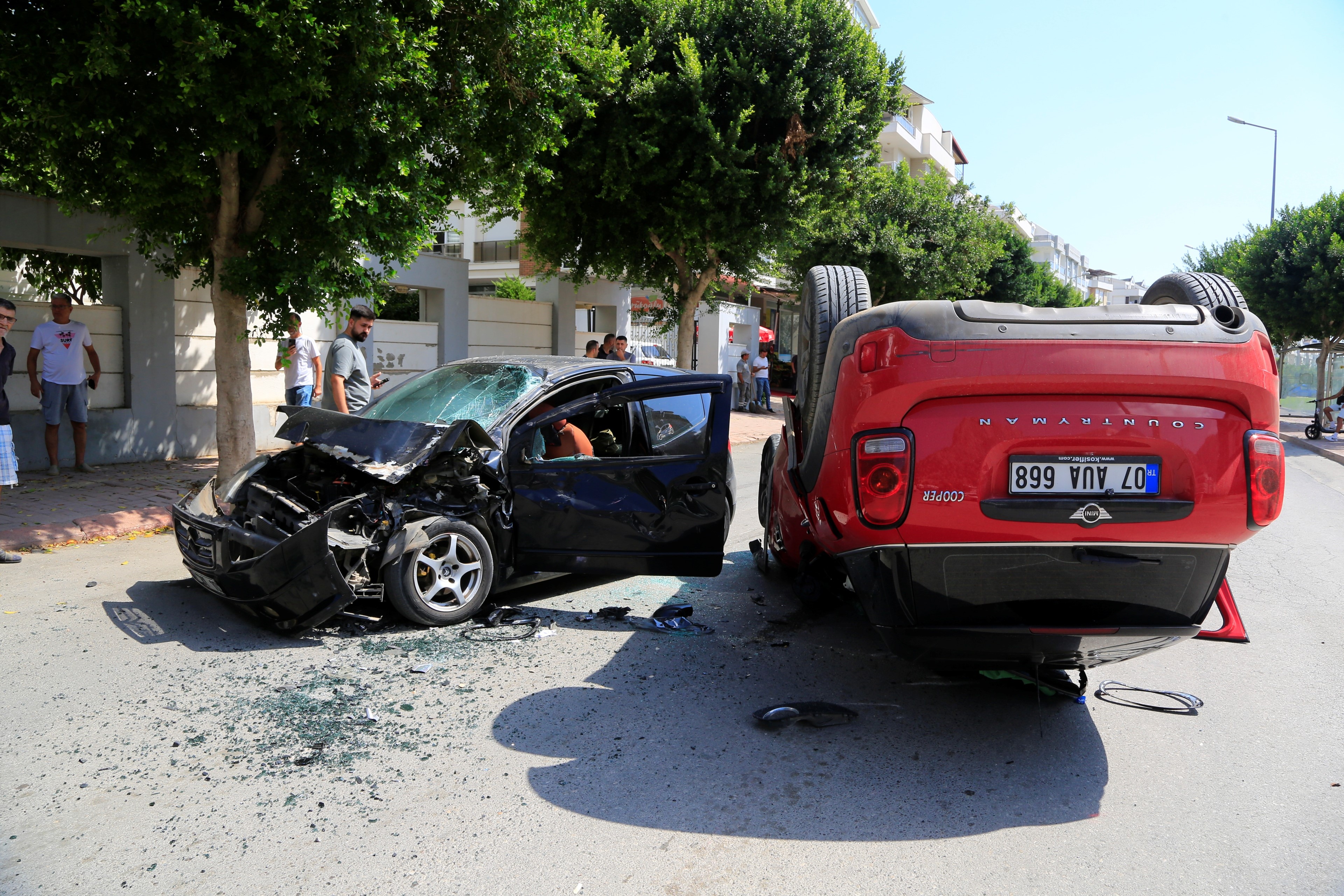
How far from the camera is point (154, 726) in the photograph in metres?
3.58

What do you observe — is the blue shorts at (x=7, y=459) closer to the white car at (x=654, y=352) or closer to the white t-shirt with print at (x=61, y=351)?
the white t-shirt with print at (x=61, y=351)

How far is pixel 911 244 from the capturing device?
91.9 feet

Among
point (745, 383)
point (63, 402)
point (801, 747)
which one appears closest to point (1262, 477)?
point (801, 747)

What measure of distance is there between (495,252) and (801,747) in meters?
38.9

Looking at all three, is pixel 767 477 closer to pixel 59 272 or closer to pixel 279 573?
pixel 279 573

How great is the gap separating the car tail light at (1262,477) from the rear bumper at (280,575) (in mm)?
3815

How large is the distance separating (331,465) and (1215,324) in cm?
434

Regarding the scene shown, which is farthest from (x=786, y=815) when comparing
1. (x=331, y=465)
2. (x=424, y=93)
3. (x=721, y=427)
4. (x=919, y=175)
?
(x=919, y=175)

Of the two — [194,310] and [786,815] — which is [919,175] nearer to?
[194,310]

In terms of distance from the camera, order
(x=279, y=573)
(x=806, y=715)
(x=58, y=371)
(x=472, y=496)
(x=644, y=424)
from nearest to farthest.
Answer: (x=806, y=715)
(x=279, y=573)
(x=472, y=496)
(x=644, y=424)
(x=58, y=371)

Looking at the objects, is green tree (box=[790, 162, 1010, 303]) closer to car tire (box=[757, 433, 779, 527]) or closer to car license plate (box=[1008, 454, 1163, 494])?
car tire (box=[757, 433, 779, 527])

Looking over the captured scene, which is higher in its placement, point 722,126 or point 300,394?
point 722,126

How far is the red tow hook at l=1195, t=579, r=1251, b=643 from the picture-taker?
352cm

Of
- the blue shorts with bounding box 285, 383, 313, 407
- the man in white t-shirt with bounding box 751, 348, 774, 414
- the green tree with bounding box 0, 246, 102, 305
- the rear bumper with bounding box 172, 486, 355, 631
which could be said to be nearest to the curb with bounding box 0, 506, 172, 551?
the blue shorts with bounding box 285, 383, 313, 407
